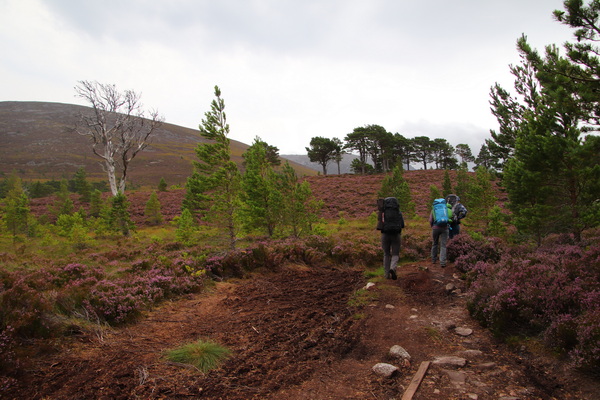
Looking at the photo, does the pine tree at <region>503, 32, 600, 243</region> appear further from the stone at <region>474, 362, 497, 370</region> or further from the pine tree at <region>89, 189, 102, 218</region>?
the pine tree at <region>89, 189, 102, 218</region>

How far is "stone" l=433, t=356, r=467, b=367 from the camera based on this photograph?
3604mm

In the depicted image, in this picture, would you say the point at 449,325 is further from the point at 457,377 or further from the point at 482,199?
the point at 482,199

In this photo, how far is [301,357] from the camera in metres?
3.96

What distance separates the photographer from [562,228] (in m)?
8.95

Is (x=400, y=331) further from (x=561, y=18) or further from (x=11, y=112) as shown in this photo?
(x=11, y=112)

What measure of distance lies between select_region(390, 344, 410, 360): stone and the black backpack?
400 cm

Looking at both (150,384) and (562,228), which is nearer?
(150,384)

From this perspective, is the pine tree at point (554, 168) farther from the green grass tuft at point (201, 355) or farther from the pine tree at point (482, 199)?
the pine tree at point (482, 199)

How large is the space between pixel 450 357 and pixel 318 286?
4.22m

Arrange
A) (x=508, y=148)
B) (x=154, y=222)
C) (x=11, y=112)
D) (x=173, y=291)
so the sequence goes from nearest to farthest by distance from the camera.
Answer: (x=173, y=291) → (x=508, y=148) → (x=154, y=222) → (x=11, y=112)

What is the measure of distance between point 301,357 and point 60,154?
164 m

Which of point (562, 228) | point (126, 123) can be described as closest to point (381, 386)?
point (562, 228)

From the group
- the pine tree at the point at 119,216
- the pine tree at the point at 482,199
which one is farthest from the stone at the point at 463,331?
the pine tree at the point at 119,216

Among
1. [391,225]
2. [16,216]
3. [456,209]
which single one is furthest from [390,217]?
[16,216]
